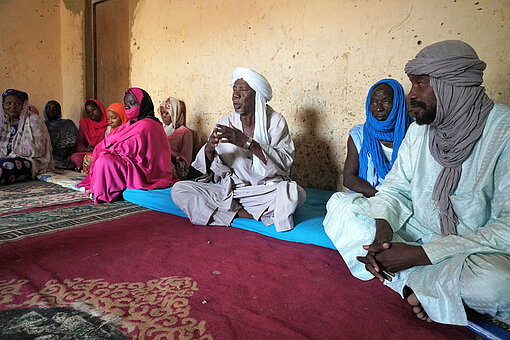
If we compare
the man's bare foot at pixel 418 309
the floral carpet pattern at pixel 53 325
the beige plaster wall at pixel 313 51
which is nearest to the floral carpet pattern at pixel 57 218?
the floral carpet pattern at pixel 53 325

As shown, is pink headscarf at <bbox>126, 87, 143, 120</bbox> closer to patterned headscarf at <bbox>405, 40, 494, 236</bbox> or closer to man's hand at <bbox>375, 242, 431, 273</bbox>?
patterned headscarf at <bbox>405, 40, 494, 236</bbox>

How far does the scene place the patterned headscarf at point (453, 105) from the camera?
170 cm

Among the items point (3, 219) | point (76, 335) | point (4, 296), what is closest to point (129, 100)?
point (3, 219)

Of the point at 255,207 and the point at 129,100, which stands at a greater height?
the point at 129,100

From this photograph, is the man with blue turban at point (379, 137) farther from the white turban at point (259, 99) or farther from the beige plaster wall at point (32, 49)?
the beige plaster wall at point (32, 49)

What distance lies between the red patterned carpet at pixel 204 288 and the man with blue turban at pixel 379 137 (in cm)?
86

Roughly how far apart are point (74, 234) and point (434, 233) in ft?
8.35

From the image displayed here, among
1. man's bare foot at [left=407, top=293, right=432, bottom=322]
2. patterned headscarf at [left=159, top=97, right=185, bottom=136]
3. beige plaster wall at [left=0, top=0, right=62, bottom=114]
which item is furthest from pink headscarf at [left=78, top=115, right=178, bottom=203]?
Answer: beige plaster wall at [left=0, top=0, right=62, bottom=114]

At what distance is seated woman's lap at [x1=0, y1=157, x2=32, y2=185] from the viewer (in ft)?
14.9

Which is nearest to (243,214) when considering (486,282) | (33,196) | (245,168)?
(245,168)

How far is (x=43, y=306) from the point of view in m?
1.61

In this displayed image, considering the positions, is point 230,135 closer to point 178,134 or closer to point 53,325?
point 53,325

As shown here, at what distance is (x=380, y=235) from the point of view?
1.79m

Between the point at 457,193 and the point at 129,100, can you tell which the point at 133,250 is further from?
the point at 129,100
